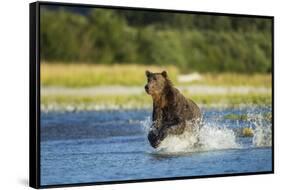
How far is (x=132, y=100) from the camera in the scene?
7.66 metres

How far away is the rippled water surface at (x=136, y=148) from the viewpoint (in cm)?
722

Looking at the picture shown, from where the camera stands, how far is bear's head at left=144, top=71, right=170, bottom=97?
25.4 ft

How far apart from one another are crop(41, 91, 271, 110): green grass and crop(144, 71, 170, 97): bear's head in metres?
0.08

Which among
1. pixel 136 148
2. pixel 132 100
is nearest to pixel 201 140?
pixel 136 148

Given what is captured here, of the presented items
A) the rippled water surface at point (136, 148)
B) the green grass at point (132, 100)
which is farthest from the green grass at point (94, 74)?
the rippled water surface at point (136, 148)

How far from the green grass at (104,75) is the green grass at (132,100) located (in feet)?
0.42

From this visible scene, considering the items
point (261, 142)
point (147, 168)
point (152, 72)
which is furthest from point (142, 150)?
point (261, 142)

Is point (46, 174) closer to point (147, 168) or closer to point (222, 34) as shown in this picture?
point (147, 168)

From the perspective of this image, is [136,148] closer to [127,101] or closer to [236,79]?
[127,101]

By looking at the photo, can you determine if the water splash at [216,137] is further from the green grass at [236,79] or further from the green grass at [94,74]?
the green grass at [94,74]

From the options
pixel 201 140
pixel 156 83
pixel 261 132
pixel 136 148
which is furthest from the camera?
pixel 261 132

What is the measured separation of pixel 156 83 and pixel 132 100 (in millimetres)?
314

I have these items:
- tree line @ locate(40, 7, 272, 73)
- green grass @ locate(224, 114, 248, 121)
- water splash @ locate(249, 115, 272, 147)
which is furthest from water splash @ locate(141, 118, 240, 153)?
tree line @ locate(40, 7, 272, 73)

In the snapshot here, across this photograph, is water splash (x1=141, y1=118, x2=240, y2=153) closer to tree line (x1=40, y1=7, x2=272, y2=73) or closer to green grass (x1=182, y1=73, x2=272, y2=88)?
green grass (x1=182, y1=73, x2=272, y2=88)
